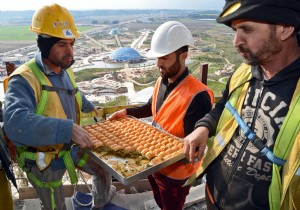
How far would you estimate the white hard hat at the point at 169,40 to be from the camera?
3.29 m

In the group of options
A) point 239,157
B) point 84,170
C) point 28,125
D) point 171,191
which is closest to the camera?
point 239,157

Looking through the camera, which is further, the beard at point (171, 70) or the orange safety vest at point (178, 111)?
the beard at point (171, 70)

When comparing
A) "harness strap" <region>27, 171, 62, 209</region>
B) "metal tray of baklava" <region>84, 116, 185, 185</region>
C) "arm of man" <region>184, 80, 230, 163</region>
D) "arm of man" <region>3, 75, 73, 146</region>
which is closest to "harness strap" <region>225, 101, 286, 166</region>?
"arm of man" <region>184, 80, 230, 163</region>

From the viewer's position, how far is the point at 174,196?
10.6 ft

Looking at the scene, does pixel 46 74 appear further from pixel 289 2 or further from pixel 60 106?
pixel 289 2

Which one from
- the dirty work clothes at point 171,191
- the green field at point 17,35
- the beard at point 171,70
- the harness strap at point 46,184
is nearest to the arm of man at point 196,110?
the beard at point 171,70

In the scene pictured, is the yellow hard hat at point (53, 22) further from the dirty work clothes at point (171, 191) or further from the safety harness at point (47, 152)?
the dirty work clothes at point (171, 191)

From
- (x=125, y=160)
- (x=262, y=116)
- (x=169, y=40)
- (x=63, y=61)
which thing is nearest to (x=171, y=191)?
(x=125, y=160)

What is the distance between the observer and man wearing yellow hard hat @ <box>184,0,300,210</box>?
1.72 meters

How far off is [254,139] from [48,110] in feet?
6.60

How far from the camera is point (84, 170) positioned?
3428 mm

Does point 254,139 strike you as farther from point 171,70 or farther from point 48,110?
point 48,110

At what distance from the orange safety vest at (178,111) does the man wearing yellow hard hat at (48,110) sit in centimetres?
98

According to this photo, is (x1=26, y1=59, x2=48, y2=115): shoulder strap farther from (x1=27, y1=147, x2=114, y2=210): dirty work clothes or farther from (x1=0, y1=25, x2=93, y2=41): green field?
(x1=0, y1=25, x2=93, y2=41): green field
